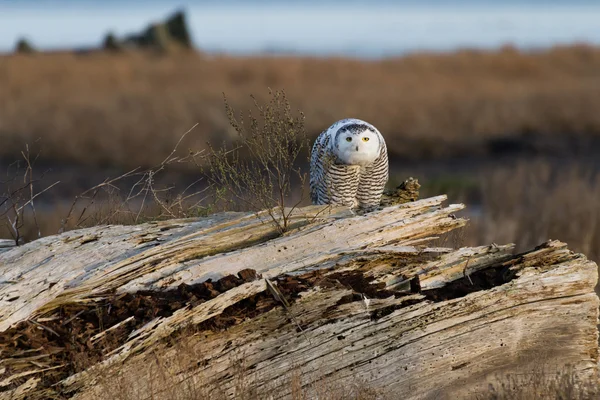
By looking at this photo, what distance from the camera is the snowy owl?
5344 mm

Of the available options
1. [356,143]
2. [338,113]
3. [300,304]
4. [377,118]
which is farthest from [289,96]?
[300,304]

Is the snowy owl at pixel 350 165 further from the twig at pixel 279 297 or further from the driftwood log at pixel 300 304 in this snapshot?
the twig at pixel 279 297

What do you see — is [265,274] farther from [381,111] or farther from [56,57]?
[56,57]

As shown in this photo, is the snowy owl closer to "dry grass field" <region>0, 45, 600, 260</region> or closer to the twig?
the twig

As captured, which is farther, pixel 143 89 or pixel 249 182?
pixel 143 89

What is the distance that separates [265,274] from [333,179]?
1180 millimetres

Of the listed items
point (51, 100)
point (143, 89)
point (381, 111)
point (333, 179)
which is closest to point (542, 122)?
point (381, 111)

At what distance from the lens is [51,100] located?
1862 cm

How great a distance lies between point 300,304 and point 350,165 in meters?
1.22

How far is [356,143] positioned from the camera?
5328 millimetres

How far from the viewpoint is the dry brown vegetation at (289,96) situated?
1688 centimetres

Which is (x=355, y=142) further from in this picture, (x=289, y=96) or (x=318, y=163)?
(x=289, y=96)

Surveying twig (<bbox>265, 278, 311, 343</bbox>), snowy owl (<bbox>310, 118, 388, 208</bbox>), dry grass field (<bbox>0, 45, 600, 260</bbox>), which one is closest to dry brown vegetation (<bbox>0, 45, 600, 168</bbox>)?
dry grass field (<bbox>0, 45, 600, 260</bbox>)

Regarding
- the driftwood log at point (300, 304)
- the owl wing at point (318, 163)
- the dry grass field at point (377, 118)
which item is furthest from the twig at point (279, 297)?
the dry grass field at point (377, 118)
